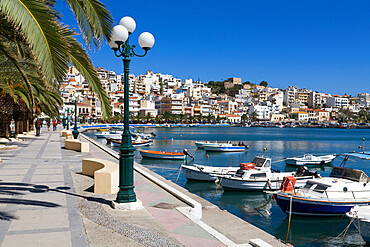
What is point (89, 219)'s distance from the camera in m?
8.09

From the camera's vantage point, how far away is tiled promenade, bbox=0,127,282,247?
6.89 meters

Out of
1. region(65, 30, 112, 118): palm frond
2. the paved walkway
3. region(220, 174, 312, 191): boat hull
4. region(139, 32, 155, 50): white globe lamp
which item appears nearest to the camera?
the paved walkway

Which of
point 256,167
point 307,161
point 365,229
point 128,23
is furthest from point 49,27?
point 307,161

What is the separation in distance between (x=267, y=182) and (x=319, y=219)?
5.81 meters

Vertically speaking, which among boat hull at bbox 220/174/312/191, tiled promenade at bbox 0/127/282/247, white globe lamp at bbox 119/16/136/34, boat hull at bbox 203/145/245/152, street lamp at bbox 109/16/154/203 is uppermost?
white globe lamp at bbox 119/16/136/34

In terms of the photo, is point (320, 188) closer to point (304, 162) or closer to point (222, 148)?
point (304, 162)

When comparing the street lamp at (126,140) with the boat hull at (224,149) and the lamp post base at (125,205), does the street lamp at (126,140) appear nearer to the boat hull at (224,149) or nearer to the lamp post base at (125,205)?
the lamp post base at (125,205)

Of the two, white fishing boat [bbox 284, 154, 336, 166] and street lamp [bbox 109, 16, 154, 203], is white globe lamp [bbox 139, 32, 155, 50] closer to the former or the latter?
street lamp [bbox 109, 16, 154, 203]

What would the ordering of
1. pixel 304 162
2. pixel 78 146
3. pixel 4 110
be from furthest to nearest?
pixel 304 162 → pixel 78 146 → pixel 4 110

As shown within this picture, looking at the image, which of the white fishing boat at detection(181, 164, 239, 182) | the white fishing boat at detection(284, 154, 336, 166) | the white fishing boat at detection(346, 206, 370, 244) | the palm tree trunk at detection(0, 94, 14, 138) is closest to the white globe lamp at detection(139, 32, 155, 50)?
the white fishing boat at detection(346, 206, 370, 244)

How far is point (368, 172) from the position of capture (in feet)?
107

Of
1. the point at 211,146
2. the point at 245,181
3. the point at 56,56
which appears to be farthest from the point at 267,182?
the point at 211,146

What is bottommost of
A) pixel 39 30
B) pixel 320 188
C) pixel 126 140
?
pixel 320 188

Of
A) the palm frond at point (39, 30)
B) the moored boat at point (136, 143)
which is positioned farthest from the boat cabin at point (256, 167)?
the moored boat at point (136, 143)
